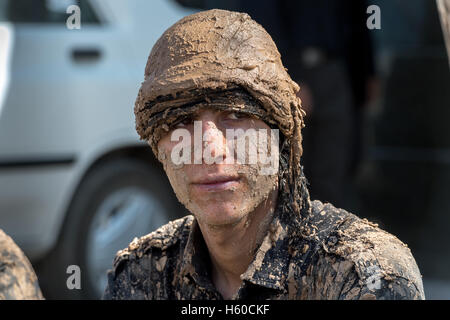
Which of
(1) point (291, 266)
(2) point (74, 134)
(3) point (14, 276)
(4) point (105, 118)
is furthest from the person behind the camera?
(4) point (105, 118)

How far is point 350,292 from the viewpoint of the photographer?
6.21 ft

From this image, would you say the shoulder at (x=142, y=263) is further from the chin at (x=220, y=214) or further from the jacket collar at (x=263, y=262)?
the chin at (x=220, y=214)

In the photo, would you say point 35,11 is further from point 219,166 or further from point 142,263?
point 219,166

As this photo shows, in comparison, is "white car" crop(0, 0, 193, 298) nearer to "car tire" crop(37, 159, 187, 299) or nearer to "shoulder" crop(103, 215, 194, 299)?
"car tire" crop(37, 159, 187, 299)

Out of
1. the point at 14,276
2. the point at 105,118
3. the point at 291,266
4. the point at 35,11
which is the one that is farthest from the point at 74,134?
the point at 291,266

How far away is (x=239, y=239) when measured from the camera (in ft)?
6.88

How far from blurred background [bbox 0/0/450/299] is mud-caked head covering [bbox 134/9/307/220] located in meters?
2.01

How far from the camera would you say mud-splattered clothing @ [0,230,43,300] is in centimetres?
227

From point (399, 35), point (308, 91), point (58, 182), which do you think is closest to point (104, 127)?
point (58, 182)

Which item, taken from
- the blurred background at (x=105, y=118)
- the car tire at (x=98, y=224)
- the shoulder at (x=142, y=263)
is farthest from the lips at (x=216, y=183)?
the car tire at (x=98, y=224)

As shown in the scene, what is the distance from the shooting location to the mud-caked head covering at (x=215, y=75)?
1.94 m

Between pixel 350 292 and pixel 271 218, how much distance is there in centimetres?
33

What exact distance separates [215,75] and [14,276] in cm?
88

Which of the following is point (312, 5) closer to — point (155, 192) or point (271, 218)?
point (155, 192)
